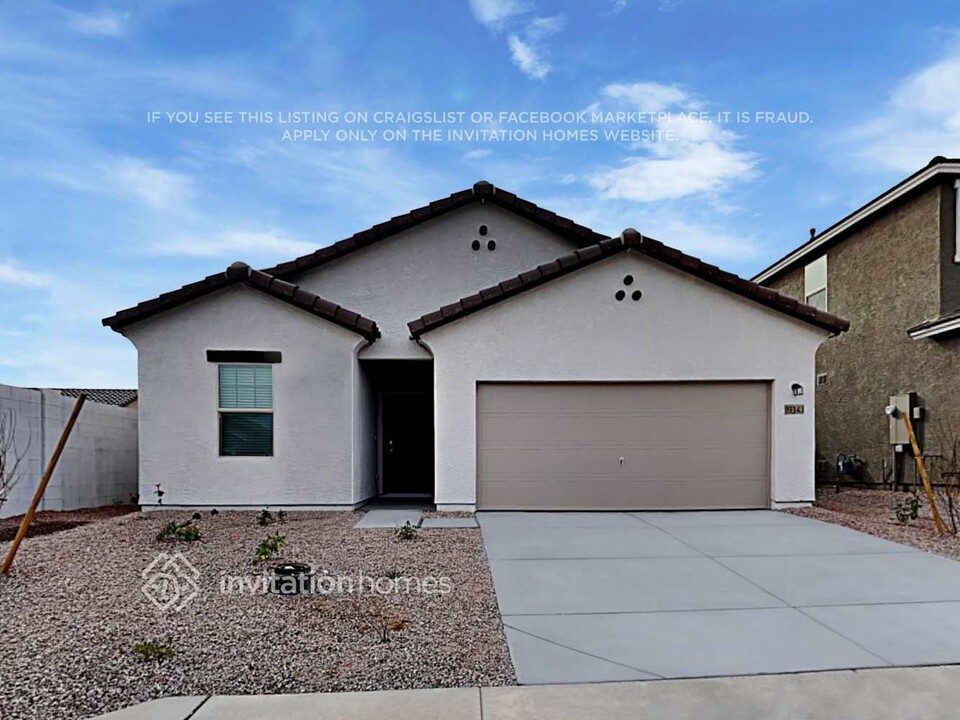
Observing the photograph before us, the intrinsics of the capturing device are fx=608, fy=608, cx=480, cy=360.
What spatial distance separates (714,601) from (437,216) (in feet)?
30.2

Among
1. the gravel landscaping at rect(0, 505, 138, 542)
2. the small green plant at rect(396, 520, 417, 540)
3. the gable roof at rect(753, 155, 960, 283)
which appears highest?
the gable roof at rect(753, 155, 960, 283)

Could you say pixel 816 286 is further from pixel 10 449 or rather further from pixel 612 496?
pixel 10 449

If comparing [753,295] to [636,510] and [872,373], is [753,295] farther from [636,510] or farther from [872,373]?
[872,373]

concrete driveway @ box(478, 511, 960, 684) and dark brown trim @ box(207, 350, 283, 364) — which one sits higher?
dark brown trim @ box(207, 350, 283, 364)

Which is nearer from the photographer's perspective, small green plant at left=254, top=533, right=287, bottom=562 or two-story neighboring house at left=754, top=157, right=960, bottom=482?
small green plant at left=254, top=533, right=287, bottom=562

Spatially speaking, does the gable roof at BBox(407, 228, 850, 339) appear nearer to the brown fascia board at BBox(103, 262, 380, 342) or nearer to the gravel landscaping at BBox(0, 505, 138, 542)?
the brown fascia board at BBox(103, 262, 380, 342)

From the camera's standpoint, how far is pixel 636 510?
1026 centimetres

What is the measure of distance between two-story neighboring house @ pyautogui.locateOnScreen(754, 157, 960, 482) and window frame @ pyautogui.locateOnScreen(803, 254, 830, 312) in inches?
1.2

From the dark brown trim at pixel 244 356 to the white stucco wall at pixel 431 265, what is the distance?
229cm

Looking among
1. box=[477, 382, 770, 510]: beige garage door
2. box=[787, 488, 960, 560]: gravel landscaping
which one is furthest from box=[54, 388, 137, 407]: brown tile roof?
box=[787, 488, 960, 560]: gravel landscaping

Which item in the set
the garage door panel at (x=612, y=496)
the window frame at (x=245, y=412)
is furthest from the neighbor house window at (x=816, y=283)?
the window frame at (x=245, y=412)

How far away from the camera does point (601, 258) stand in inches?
402

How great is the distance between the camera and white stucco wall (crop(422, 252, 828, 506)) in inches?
403

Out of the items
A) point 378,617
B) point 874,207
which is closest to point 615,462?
point 378,617
